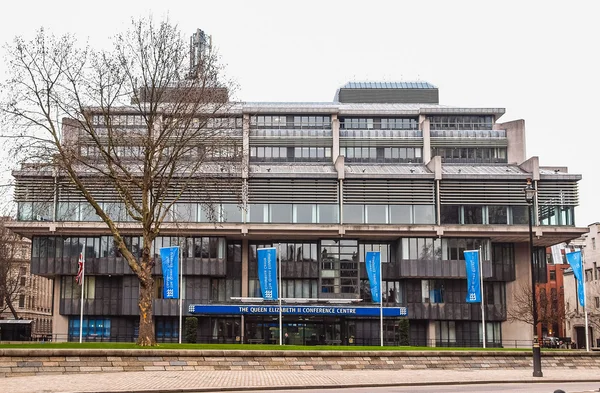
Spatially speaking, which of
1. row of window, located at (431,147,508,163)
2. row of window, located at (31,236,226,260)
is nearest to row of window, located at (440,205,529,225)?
row of window, located at (431,147,508,163)

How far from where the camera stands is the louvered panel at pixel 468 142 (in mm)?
70312

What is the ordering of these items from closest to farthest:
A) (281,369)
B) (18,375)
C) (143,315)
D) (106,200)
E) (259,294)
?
(18,375) → (281,369) → (143,315) → (106,200) → (259,294)

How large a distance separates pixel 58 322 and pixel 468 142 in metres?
38.3

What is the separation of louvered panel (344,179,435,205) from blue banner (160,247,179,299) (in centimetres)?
1514

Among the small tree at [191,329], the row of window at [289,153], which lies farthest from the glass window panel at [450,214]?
the small tree at [191,329]

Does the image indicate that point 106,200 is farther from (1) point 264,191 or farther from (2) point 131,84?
(2) point 131,84

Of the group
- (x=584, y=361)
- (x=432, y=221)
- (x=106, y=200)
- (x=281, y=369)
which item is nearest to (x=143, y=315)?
(x=281, y=369)

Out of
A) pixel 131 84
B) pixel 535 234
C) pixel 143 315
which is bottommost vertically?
pixel 143 315

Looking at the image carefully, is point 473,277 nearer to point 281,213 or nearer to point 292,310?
point 292,310

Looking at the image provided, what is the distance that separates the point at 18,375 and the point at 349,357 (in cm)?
1279

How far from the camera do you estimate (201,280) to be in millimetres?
→ 63875

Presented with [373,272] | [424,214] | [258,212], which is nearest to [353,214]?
[424,214]

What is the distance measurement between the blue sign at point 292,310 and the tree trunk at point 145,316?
24311mm

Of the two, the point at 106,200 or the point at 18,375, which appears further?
the point at 106,200
